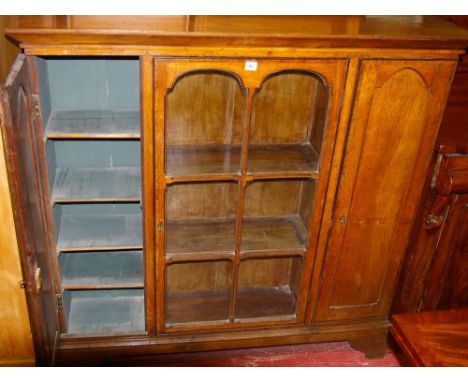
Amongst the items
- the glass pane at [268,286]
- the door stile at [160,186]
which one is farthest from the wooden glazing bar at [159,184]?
the glass pane at [268,286]

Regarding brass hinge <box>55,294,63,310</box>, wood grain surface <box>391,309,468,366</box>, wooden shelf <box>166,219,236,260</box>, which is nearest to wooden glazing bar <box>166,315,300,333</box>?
wooden shelf <box>166,219,236,260</box>

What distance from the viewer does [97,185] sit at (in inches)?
81.4

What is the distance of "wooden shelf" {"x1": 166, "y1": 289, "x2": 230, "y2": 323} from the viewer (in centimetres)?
234

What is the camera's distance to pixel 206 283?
2576 mm

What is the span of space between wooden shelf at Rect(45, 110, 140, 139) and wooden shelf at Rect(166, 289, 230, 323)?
91cm

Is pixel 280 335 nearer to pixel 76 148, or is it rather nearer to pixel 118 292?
pixel 118 292

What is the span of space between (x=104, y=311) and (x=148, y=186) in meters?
0.80

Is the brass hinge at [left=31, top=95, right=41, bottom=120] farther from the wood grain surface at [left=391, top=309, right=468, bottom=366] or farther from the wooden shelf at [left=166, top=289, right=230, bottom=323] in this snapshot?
the wood grain surface at [left=391, top=309, right=468, bottom=366]

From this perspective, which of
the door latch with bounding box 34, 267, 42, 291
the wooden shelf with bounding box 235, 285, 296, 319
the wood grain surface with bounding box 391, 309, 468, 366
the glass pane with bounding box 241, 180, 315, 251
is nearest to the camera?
the wood grain surface with bounding box 391, 309, 468, 366

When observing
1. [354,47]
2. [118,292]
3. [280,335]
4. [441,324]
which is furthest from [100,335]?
[354,47]

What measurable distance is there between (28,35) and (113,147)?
714mm

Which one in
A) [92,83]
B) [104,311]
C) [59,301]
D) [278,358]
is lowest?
[278,358]

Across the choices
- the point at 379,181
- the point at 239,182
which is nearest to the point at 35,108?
the point at 239,182

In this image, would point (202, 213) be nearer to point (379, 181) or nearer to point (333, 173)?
point (333, 173)
